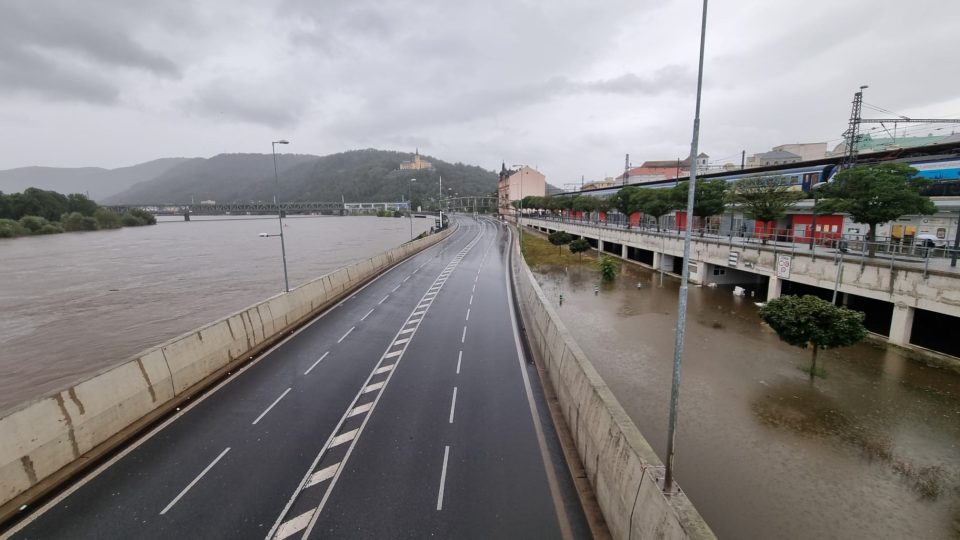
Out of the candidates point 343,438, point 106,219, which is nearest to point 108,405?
point 343,438

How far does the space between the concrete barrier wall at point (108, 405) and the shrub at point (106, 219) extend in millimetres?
140799

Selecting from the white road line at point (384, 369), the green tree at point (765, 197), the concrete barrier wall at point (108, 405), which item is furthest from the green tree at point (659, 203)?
the concrete barrier wall at point (108, 405)

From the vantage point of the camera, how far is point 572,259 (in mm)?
54469

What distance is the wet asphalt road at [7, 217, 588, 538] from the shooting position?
941cm

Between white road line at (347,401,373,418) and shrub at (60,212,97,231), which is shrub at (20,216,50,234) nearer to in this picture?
shrub at (60,212,97,231)

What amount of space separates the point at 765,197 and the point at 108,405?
40.3 meters

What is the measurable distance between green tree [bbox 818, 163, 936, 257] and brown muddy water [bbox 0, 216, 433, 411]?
40.3 meters

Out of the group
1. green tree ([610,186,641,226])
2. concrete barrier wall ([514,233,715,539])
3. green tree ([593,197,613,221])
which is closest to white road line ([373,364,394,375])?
concrete barrier wall ([514,233,715,539])

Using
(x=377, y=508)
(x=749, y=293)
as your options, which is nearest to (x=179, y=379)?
(x=377, y=508)

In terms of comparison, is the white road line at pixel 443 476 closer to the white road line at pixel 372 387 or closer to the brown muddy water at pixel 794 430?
the white road line at pixel 372 387

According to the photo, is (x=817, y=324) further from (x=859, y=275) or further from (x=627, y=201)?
Result: (x=627, y=201)

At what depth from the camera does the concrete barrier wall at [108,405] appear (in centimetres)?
978

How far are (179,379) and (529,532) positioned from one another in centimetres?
1351

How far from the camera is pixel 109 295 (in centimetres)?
4022
